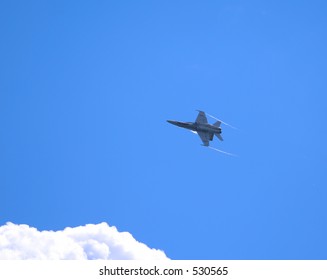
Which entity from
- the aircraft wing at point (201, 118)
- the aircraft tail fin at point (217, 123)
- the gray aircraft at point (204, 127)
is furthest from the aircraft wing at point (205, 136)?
the aircraft tail fin at point (217, 123)

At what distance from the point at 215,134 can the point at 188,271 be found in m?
52.4

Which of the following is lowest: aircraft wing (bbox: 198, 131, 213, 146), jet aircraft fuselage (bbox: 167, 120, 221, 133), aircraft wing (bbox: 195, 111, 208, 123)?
aircraft wing (bbox: 198, 131, 213, 146)

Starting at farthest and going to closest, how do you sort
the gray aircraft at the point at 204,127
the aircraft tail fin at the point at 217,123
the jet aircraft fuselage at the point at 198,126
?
the aircraft tail fin at the point at 217,123
the gray aircraft at the point at 204,127
the jet aircraft fuselage at the point at 198,126

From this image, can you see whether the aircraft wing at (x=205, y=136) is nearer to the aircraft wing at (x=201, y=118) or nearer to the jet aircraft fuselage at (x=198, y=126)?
the jet aircraft fuselage at (x=198, y=126)

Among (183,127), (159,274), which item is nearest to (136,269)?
(159,274)

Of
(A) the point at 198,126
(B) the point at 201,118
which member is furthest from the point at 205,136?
(B) the point at 201,118

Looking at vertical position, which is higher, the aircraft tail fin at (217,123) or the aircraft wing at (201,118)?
the aircraft wing at (201,118)

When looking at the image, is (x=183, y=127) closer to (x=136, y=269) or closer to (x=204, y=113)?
(x=204, y=113)

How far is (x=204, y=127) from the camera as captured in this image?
12281 centimetres

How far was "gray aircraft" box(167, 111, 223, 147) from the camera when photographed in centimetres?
12244

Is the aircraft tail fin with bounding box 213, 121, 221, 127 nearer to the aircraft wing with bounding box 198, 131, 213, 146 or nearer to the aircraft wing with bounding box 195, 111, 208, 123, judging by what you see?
the aircraft wing with bounding box 195, 111, 208, 123

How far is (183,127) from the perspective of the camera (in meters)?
123

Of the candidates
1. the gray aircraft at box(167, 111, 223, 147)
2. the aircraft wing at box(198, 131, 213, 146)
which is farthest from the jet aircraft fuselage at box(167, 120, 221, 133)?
the aircraft wing at box(198, 131, 213, 146)

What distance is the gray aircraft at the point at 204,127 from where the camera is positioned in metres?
122
